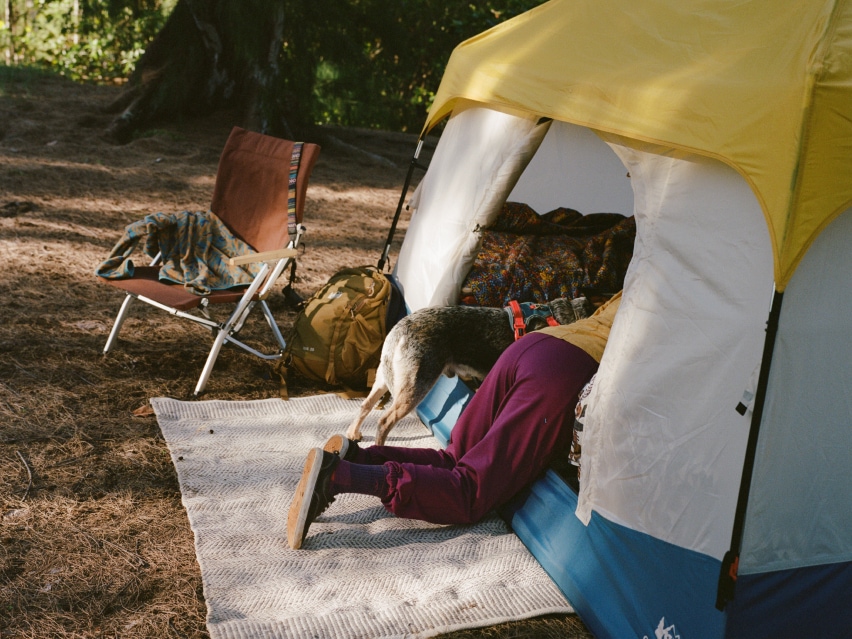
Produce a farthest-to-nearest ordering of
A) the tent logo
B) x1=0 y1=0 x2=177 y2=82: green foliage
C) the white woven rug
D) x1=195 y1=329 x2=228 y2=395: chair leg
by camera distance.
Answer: x1=0 y1=0 x2=177 y2=82: green foliage, x1=195 y1=329 x2=228 y2=395: chair leg, the white woven rug, the tent logo

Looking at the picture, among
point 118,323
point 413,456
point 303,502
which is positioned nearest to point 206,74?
point 118,323

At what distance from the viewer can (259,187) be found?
475 cm

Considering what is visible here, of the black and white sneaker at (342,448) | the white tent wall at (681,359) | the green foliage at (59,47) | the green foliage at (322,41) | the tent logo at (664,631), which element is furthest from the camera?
the green foliage at (59,47)

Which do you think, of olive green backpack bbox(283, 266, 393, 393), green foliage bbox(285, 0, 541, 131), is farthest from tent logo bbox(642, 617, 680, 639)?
green foliage bbox(285, 0, 541, 131)

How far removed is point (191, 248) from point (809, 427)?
11.4 ft

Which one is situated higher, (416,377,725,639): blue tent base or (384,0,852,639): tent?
(384,0,852,639): tent

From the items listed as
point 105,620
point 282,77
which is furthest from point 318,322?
point 282,77

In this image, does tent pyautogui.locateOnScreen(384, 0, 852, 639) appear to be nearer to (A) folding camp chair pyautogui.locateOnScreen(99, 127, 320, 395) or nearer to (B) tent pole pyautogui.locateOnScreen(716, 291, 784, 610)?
(B) tent pole pyautogui.locateOnScreen(716, 291, 784, 610)

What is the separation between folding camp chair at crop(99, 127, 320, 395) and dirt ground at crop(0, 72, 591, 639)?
0.98 feet

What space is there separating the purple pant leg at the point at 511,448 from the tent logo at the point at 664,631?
78 cm

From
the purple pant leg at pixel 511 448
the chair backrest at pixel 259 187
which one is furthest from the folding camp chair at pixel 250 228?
the purple pant leg at pixel 511 448

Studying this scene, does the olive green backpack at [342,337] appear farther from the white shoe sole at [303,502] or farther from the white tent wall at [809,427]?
the white tent wall at [809,427]

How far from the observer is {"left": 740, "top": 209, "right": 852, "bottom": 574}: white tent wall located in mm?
2205

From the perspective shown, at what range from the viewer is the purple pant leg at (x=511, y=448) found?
299cm
